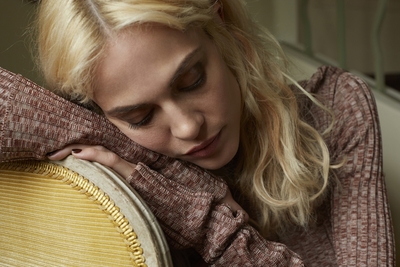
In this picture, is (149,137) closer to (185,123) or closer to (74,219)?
(185,123)

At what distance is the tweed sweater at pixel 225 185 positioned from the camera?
960mm

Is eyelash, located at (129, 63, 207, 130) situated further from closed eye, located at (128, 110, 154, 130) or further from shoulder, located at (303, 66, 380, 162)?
shoulder, located at (303, 66, 380, 162)

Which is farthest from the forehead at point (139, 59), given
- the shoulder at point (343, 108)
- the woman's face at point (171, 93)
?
the shoulder at point (343, 108)

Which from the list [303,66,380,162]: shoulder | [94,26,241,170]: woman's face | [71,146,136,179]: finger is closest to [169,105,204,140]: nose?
[94,26,241,170]: woman's face

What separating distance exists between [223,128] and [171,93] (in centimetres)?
17

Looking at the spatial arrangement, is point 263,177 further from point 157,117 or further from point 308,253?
point 157,117

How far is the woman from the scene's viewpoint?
0.98 metres

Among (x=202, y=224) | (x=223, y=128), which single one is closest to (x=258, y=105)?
(x=223, y=128)

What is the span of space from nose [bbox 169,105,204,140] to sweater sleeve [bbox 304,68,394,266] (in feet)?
1.53

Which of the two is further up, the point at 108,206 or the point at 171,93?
the point at 171,93

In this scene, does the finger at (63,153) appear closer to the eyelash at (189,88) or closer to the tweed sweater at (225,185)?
the tweed sweater at (225,185)

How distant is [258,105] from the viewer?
1252 millimetres

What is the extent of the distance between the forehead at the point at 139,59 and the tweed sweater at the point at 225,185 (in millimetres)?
94

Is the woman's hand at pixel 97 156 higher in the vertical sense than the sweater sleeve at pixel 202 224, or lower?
higher
